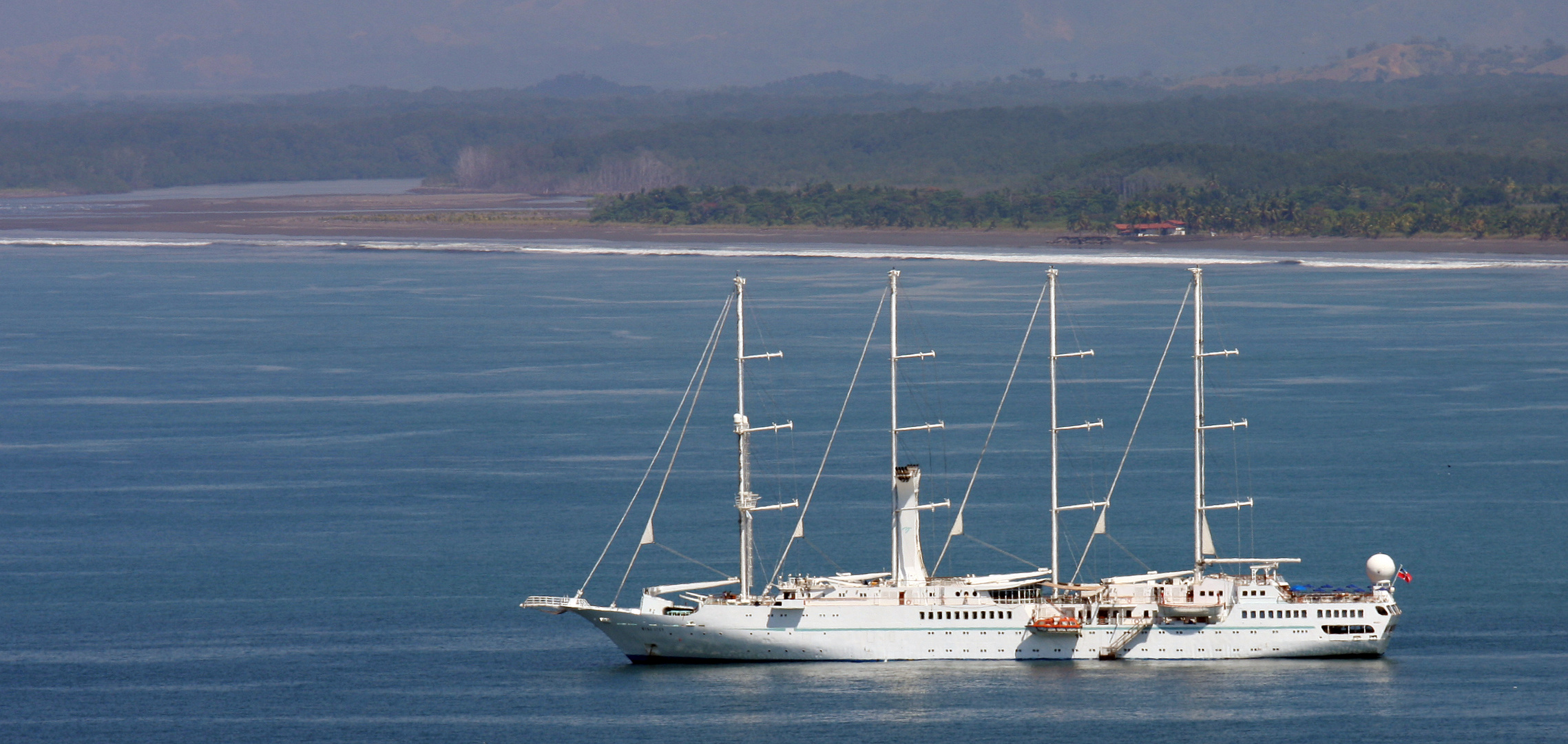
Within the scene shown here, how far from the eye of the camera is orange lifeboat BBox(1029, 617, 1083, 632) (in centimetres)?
6000

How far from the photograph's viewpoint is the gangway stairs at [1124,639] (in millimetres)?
60500

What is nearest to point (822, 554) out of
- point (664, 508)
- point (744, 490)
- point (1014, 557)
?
point (1014, 557)

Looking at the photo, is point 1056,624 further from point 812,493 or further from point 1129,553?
point 812,493

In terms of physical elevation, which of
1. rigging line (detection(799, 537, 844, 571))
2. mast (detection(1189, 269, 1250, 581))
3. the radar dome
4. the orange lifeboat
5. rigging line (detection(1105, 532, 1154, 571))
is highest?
mast (detection(1189, 269, 1250, 581))

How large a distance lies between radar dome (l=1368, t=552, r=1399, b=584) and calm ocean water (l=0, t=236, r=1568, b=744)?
2.58 m

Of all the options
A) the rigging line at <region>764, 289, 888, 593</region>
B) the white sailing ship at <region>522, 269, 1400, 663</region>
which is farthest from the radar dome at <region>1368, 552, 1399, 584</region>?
the rigging line at <region>764, 289, 888, 593</region>

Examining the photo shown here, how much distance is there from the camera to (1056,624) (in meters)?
60.0

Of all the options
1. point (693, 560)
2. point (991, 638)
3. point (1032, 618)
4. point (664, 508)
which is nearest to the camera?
point (1032, 618)

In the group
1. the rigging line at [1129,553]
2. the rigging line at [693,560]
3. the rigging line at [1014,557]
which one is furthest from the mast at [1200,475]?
the rigging line at [693,560]

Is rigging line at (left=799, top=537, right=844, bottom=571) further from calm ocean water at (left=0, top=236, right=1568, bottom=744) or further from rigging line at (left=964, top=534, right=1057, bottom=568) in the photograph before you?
rigging line at (left=964, top=534, right=1057, bottom=568)

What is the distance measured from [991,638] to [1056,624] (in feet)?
6.12

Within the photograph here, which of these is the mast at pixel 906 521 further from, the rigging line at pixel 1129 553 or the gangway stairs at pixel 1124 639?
the rigging line at pixel 1129 553

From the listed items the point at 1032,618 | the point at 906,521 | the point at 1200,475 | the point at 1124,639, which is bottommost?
the point at 1124,639

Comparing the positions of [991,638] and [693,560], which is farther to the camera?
[693,560]
